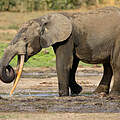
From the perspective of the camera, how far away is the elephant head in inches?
451

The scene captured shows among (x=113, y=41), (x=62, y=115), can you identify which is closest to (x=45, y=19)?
(x=113, y=41)

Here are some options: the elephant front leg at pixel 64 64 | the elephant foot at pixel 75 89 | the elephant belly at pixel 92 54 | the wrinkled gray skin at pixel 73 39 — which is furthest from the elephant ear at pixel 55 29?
the elephant foot at pixel 75 89

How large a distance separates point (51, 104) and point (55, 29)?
1.88 metres

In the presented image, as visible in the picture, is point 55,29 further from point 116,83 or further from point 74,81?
point 116,83

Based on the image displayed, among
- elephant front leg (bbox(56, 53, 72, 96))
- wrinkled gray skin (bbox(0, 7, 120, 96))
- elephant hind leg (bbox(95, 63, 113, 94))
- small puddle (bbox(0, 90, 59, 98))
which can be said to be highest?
wrinkled gray skin (bbox(0, 7, 120, 96))

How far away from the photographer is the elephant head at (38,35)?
11.4 m

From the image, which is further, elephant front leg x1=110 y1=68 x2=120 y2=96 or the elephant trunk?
elephant front leg x1=110 y1=68 x2=120 y2=96

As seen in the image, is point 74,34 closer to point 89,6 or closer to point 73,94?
point 73,94

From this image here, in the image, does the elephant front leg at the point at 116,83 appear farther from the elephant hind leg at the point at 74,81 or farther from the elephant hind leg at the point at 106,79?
the elephant hind leg at the point at 74,81

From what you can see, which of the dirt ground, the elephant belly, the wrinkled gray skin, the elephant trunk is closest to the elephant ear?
the wrinkled gray skin

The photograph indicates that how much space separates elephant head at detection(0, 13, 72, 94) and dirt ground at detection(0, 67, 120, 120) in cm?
80

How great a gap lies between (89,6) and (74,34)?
1942 cm

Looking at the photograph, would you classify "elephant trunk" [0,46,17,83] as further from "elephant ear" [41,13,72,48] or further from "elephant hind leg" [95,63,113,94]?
"elephant hind leg" [95,63,113,94]

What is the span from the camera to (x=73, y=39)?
1180 centimetres
